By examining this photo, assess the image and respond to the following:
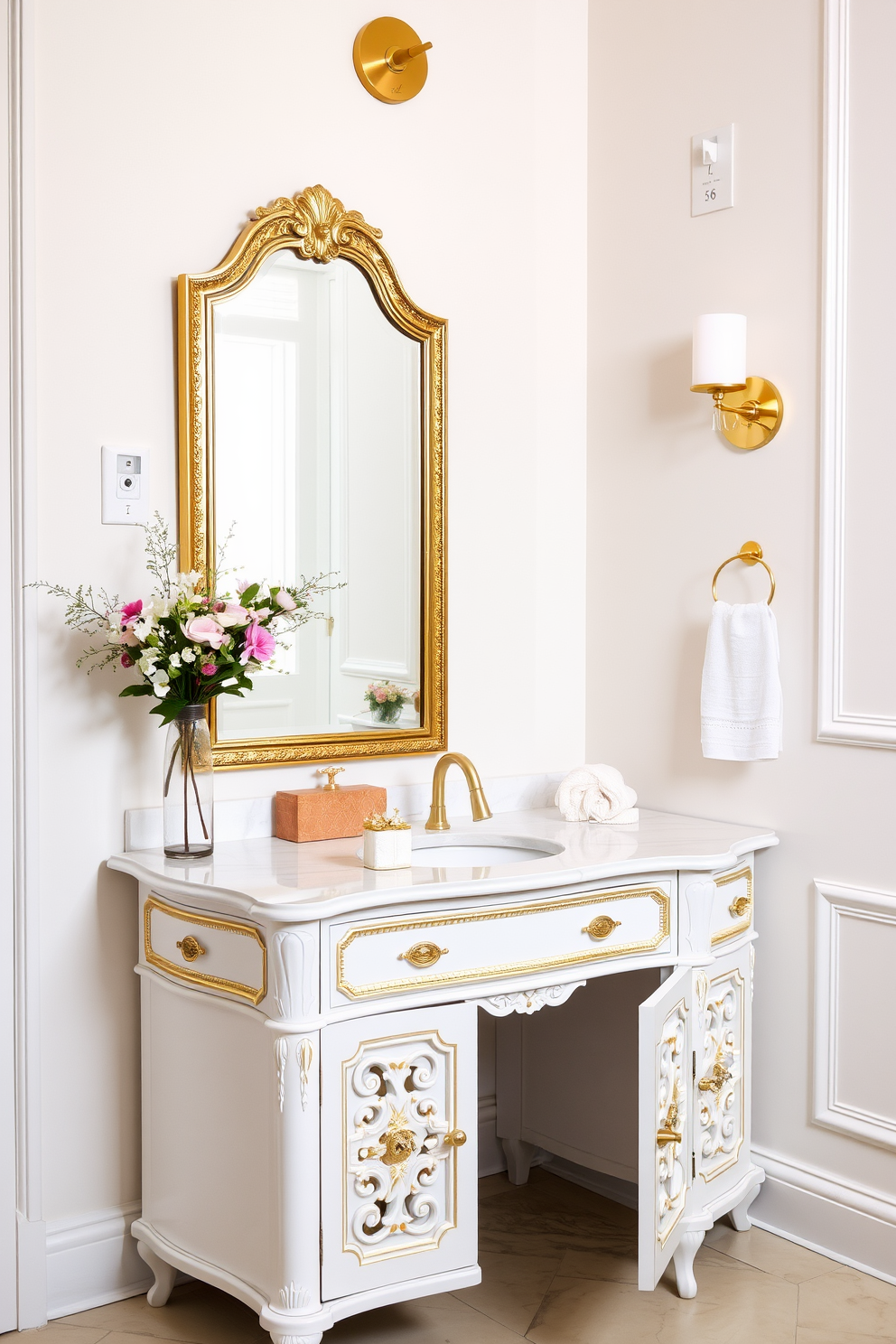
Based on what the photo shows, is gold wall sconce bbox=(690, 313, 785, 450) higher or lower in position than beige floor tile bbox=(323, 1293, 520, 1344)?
higher

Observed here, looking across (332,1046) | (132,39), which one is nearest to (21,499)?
(132,39)

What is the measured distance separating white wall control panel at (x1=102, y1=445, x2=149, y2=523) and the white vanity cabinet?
583 millimetres

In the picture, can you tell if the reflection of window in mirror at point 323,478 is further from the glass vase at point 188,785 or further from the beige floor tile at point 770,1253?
the beige floor tile at point 770,1253

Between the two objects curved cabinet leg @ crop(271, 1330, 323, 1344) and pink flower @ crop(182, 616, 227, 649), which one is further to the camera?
pink flower @ crop(182, 616, 227, 649)

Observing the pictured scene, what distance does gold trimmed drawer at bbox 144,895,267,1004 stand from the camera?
1815mm

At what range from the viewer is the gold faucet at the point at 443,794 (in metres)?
2.27

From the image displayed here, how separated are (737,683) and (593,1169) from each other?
3.48 feet

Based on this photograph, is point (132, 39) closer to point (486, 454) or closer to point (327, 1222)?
point (486, 454)

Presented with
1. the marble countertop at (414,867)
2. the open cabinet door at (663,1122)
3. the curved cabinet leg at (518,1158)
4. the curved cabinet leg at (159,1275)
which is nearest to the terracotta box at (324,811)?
the marble countertop at (414,867)

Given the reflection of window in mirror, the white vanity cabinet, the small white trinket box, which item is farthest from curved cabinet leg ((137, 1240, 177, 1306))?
the reflection of window in mirror

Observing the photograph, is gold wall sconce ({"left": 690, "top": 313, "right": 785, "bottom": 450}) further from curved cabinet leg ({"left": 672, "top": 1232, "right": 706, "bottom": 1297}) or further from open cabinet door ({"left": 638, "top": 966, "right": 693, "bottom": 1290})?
curved cabinet leg ({"left": 672, "top": 1232, "right": 706, "bottom": 1297})

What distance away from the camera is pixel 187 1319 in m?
2.04

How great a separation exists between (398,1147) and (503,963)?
316mm

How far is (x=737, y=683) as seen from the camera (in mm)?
2350
